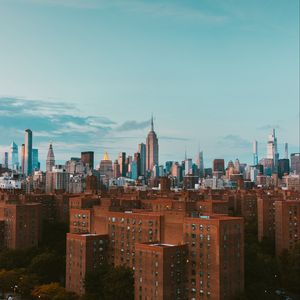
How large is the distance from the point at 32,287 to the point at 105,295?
10.9 m

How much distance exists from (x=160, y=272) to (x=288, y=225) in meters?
32.4

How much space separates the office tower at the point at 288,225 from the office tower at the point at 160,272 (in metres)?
28.8

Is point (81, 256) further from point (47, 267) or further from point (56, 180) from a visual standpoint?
point (56, 180)

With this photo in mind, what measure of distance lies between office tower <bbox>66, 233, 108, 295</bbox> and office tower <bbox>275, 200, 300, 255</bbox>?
29350 millimetres

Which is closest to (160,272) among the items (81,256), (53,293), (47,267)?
(81,256)

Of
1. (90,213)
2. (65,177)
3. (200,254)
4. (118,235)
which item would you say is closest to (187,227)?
(200,254)

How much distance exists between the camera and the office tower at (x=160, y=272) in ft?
153

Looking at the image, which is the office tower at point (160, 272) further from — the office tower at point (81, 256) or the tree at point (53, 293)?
the tree at point (53, 293)

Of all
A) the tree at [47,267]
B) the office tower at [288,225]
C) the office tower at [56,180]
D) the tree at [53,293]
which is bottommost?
the tree at [53,293]

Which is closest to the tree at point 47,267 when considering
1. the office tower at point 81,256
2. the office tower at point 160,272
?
the office tower at point 81,256

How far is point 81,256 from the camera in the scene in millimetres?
55000

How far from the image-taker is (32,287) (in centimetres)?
5709

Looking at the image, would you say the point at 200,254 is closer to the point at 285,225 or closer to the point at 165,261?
the point at 165,261

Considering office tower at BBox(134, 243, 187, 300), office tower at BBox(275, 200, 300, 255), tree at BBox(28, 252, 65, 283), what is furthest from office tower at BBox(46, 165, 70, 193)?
office tower at BBox(134, 243, 187, 300)
